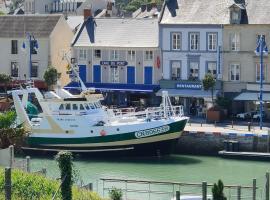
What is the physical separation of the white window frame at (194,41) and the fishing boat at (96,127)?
8.81m

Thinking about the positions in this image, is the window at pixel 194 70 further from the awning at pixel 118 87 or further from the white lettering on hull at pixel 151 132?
the white lettering on hull at pixel 151 132

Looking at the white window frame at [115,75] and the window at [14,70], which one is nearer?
the white window frame at [115,75]

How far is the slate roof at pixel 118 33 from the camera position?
2506 inches

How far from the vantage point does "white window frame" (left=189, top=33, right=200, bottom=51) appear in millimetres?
60281

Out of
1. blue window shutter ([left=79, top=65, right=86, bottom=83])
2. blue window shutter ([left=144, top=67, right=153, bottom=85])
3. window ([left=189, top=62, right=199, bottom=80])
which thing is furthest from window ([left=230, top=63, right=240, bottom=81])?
blue window shutter ([left=79, top=65, right=86, bottom=83])

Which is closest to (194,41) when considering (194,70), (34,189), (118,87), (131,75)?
(194,70)

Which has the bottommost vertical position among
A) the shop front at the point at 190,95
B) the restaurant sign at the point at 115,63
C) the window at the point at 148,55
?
the shop front at the point at 190,95

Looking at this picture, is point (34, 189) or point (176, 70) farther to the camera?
point (176, 70)

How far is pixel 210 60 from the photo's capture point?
197 feet

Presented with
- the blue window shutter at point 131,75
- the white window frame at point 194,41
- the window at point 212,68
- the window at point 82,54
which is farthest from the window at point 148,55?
the window at point 82,54

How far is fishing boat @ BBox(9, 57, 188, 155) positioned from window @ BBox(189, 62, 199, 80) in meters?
8.41

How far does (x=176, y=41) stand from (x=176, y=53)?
84 centimetres

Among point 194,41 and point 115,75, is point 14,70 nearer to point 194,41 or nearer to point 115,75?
point 115,75

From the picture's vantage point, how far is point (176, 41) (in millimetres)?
61219
